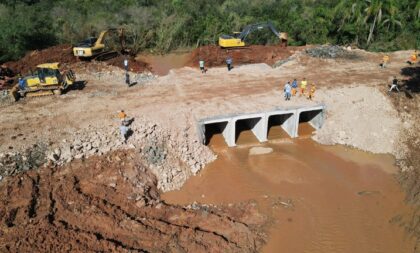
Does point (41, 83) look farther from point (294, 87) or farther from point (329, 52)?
point (329, 52)

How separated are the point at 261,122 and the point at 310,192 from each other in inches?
205

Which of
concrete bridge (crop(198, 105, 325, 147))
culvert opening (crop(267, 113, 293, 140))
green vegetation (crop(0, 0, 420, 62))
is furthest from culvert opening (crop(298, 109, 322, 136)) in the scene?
green vegetation (crop(0, 0, 420, 62))

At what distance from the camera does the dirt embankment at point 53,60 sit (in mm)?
27594

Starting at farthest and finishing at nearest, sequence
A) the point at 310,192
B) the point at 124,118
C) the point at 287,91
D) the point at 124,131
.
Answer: the point at 287,91, the point at 124,118, the point at 124,131, the point at 310,192

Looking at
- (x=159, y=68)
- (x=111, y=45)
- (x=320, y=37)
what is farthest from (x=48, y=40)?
(x=320, y=37)

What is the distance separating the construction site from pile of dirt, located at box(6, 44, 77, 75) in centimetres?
37

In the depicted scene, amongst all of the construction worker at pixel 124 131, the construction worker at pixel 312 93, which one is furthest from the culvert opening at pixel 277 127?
the construction worker at pixel 124 131

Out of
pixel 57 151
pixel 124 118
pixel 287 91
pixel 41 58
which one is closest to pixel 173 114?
pixel 124 118

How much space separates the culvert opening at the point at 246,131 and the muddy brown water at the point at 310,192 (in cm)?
11

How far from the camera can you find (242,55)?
103 ft

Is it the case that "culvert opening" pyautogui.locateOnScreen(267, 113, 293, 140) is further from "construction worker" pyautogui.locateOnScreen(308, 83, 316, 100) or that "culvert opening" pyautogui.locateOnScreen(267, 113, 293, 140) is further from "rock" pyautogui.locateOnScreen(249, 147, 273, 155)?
"construction worker" pyautogui.locateOnScreen(308, 83, 316, 100)

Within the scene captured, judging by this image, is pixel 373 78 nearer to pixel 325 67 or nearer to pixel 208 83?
pixel 325 67

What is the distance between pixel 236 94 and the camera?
23.1m

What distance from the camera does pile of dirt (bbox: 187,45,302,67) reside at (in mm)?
30547
